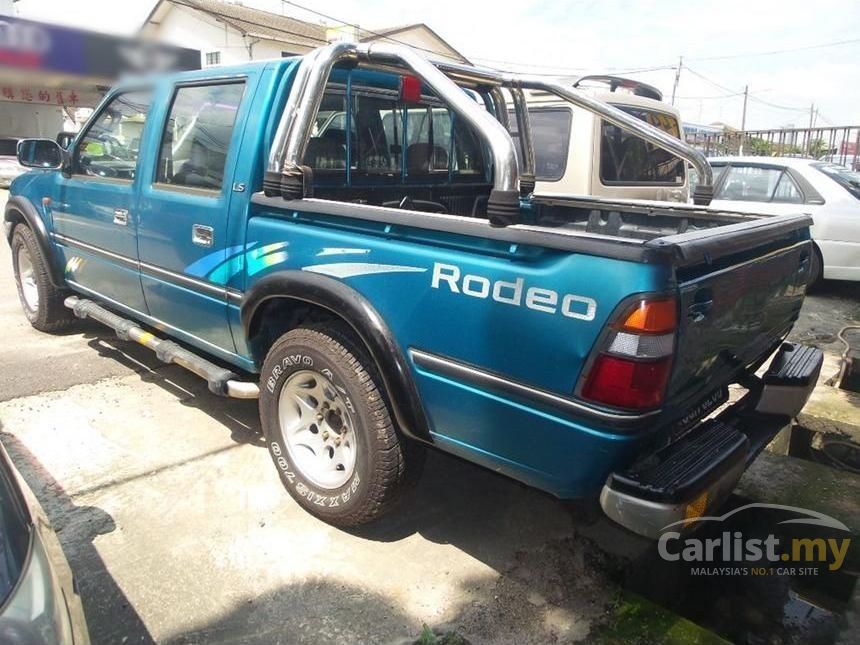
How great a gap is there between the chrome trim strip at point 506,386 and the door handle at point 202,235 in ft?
4.48

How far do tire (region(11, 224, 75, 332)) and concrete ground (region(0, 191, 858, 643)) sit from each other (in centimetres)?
118

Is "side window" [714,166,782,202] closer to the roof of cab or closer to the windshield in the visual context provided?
the windshield

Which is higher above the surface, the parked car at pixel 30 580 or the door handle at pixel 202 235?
the door handle at pixel 202 235

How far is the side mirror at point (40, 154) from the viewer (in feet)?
14.5

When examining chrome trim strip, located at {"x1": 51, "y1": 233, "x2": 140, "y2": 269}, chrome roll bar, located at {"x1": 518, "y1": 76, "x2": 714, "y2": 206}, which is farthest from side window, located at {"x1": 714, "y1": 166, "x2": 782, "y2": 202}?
chrome trim strip, located at {"x1": 51, "y1": 233, "x2": 140, "y2": 269}

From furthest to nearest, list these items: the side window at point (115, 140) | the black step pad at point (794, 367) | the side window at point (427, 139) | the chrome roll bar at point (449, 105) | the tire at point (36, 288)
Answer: the tire at point (36, 288)
the side window at point (115, 140)
the side window at point (427, 139)
the black step pad at point (794, 367)
the chrome roll bar at point (449, 105)

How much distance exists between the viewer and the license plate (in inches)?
93.0

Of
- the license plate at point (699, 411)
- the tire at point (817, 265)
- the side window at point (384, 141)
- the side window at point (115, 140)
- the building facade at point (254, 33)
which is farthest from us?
the building facade at point (254, 33)

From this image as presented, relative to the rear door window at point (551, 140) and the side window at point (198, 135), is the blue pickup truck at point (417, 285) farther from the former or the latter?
the rear door window at point (551, 140)

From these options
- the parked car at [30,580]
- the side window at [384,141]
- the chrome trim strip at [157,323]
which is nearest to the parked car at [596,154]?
the side window at [384,141]

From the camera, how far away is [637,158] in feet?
21.7

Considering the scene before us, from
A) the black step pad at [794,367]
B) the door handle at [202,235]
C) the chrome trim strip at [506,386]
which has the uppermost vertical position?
the door handle at [202,235]

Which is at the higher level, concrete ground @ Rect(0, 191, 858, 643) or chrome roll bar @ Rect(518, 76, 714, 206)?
chrome roll bar @ Rect(518, 76, 714, 206)

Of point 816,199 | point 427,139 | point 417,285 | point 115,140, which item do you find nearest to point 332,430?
point 417,285
